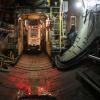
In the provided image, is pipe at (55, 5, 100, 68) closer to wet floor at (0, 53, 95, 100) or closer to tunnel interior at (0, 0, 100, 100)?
tunnel interior at (0, 0, 100, 100)

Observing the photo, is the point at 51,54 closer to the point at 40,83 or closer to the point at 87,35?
the point at 87,35

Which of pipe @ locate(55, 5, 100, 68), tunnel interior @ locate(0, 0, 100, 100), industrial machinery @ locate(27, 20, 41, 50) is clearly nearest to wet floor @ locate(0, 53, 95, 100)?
tunnel interior @ locate(0, 0, 100, 100)

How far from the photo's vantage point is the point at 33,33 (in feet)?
76.9

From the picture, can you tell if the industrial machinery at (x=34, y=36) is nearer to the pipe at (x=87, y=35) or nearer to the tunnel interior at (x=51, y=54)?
the tunnel interior at (x=51, y=54)

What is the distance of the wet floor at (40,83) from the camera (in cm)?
933

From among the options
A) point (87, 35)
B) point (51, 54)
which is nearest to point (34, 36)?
point (51, 54)

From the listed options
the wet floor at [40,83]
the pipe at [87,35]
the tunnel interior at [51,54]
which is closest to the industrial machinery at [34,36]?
the tunnel interior at [51,54]

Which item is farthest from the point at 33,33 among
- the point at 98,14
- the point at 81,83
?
the point at 81,83

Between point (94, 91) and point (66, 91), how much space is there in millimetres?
1673

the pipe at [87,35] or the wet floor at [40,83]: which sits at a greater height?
the pipe at [87,35]

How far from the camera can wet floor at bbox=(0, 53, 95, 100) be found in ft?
30.6

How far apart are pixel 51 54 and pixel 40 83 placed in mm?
Answer: 7160

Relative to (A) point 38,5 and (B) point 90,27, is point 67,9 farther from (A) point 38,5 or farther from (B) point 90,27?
(B) point 90,27

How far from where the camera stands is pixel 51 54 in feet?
61.8
